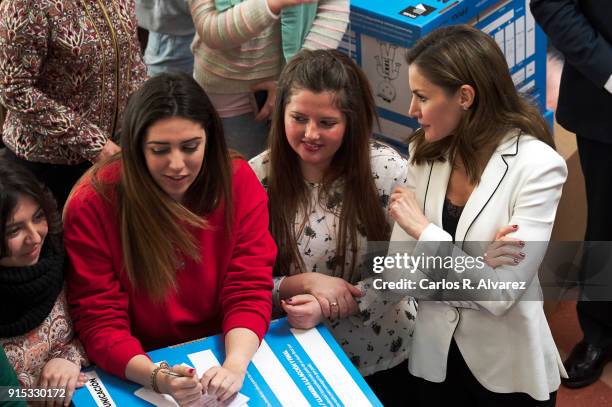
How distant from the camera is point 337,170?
2447 mm

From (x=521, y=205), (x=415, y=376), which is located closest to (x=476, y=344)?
(x=415, y=376)

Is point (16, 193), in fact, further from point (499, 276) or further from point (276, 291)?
point (499, 276)

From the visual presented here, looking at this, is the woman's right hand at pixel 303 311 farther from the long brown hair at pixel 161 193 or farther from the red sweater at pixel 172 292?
the long brown hair at pixel 161 193

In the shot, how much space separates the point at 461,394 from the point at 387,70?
121 centimetres

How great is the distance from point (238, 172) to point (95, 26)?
0.61 metres

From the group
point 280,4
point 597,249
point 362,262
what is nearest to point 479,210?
point 362,262

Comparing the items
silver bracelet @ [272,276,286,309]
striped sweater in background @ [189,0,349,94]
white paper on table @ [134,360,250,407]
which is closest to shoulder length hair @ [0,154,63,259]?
white paper on table @ [134,360,250,407]

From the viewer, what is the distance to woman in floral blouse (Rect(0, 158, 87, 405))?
196 cm

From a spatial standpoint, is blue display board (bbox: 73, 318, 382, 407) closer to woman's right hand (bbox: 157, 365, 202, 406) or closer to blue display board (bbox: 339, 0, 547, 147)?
woman's right hand (bbox: 157, 365, 202, 406)

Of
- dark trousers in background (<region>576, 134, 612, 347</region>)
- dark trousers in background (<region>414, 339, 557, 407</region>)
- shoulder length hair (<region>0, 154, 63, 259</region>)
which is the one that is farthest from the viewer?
dark trousers in background (<region>576, 134, 612, 347</region>)

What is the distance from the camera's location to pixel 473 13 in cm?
327

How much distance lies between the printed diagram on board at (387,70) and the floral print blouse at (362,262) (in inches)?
29.7

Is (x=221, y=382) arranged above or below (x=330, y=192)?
below

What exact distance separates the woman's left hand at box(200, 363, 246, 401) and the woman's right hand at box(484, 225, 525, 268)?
2.14ft
